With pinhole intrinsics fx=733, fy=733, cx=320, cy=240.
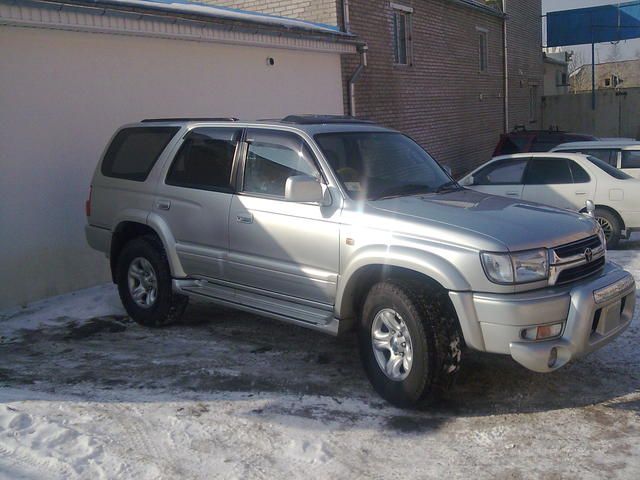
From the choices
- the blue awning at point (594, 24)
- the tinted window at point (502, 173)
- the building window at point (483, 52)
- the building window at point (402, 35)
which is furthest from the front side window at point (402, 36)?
the blue awning at point (594, 24)

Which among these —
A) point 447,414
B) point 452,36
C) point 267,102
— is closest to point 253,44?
point 267,102

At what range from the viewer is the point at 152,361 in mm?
5961

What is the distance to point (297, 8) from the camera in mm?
14617

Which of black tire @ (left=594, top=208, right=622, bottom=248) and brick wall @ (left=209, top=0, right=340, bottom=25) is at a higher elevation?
brick wall @ (left=209, top=0, right=340, bottom=25)

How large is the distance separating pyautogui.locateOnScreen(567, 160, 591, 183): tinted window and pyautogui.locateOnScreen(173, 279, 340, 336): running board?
6124 millimetres

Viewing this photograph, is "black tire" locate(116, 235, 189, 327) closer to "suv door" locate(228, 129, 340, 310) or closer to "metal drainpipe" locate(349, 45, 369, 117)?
"suv door" locate(228, 129, 340, 310)

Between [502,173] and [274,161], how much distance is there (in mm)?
5701

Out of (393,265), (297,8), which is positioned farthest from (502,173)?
(393,265)

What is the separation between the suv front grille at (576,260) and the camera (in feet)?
15.5

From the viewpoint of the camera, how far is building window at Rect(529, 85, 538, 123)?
2811cm

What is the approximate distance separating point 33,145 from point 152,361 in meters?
3.29

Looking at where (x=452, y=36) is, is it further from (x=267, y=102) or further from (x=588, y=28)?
(x=588, y=28)

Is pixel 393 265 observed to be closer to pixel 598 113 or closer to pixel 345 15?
pixel 345 15

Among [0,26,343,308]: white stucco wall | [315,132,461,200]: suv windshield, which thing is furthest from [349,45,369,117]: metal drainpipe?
[315,132,461,200]: suv windshield
